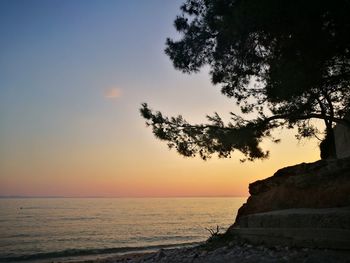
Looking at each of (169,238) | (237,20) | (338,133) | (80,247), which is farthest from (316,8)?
(169,238)

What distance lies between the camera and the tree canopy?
8047 millimetres

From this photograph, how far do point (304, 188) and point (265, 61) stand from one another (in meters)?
3.45

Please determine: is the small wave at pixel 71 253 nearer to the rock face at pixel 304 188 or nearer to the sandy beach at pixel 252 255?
the sandy beach at pixel 252 255

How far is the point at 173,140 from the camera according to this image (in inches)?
401

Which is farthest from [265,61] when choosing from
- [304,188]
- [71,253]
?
[71,253]

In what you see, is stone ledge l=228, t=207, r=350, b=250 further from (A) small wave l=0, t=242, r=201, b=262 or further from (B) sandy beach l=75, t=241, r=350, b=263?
(A) small wave l=0, t=242, r=201, b=262

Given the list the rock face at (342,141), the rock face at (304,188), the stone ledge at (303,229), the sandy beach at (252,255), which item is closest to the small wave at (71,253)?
the sandy beach at (252,255)

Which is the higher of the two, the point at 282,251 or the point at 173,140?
the point at 173,140

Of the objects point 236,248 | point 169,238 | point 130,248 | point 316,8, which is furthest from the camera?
point 169,238

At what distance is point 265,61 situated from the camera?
9352mm

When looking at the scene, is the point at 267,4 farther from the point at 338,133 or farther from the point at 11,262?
the point at 11,262

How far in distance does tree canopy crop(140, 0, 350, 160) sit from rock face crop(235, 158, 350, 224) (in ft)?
3.41

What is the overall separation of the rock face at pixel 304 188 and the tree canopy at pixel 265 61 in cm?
104

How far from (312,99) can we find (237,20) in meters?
2.56
